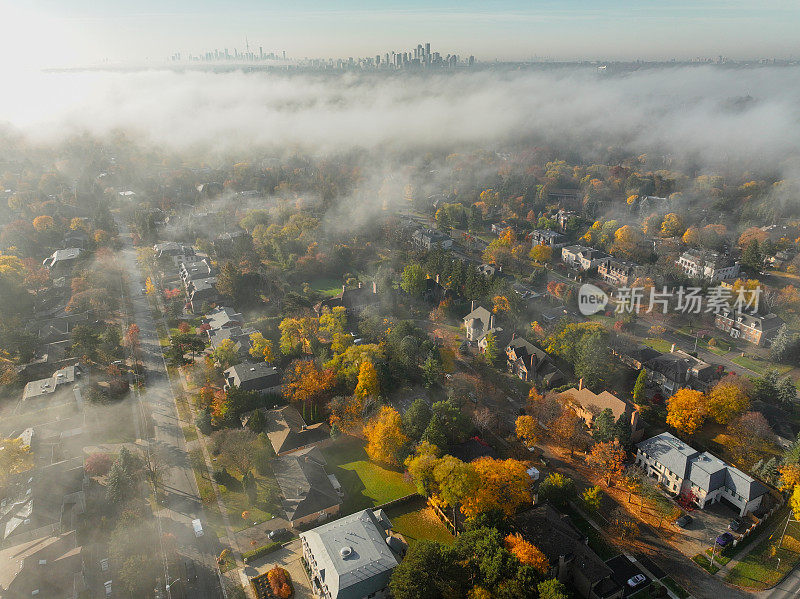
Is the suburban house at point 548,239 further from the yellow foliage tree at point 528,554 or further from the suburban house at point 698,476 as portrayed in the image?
the yellow foliage tree at point 528,554

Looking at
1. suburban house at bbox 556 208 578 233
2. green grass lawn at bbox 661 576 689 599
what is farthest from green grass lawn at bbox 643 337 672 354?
suburban house at bbox 556 208 578 233

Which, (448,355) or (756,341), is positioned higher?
(448,355)

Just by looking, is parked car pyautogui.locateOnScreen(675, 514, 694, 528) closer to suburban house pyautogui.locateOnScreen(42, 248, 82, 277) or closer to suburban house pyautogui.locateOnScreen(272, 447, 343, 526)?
suburban house pyautogui.locateOnScreen(272, 447, 343, 526)

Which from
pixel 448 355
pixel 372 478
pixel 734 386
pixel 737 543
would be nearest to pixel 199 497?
pixel 372 478

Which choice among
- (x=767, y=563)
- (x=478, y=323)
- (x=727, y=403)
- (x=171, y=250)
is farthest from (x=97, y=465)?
(x=727, y=403)

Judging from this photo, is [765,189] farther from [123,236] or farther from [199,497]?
[123,236]

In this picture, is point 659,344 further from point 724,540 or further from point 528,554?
point 528,554
